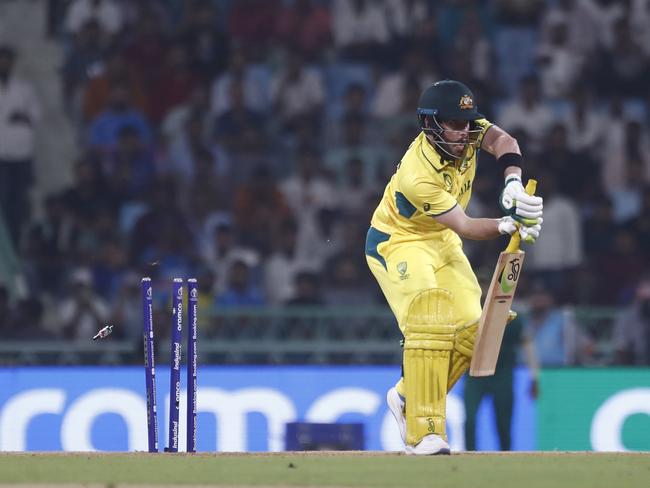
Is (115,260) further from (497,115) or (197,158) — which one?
(497,115)

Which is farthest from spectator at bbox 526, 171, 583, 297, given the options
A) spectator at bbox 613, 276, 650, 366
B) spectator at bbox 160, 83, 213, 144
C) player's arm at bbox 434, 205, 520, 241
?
player's arm at bbox 434, 205, 520, 241

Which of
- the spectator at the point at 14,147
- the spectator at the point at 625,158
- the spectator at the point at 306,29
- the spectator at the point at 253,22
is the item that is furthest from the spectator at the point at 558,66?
the spectator at the point at 14,147

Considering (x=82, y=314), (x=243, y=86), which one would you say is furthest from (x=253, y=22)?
(x=82, y=314)

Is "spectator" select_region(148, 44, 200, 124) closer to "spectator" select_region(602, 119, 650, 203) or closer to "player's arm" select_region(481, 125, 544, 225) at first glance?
"spectator" select_region(602, 119, 650, 203)

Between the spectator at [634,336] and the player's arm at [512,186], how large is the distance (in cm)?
457

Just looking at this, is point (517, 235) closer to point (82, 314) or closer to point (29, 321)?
point (82, 314)

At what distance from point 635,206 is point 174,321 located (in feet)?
22.5

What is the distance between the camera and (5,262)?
13.0m

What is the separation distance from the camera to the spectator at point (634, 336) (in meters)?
11.7

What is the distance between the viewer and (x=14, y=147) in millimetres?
13398

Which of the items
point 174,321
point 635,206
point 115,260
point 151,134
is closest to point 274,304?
point 115,260

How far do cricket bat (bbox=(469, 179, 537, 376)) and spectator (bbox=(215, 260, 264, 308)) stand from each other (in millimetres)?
5235

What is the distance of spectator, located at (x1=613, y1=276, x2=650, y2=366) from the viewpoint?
1170cm

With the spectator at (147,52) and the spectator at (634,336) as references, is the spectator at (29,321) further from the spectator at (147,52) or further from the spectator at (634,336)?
the spectator at (634,336)
